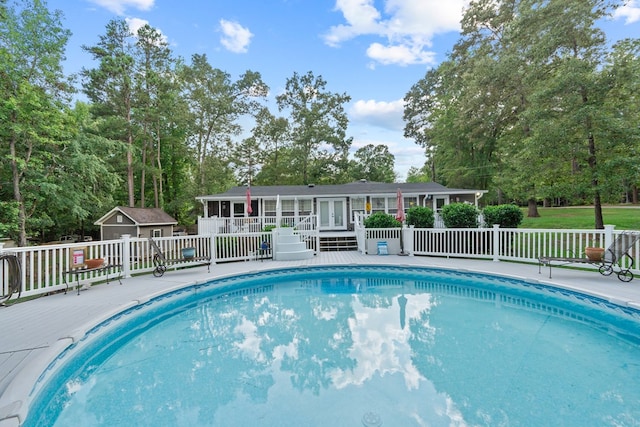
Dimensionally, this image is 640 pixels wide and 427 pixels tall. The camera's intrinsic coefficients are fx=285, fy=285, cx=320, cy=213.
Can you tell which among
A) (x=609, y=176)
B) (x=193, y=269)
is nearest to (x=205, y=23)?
(x=193, y=269)

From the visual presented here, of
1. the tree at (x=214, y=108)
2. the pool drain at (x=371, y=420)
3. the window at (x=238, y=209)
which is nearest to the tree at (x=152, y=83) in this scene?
the tree at (x=214, y=108)

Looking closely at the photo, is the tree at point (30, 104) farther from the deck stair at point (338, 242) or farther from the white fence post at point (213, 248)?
the deck stair at point (338, 242)

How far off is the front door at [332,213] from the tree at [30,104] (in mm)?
12317

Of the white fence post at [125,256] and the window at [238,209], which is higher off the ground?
the window at [238,209]

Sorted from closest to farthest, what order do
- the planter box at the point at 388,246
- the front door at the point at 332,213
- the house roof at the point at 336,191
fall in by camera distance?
1. the planter box at the point at 388,246
2. the house roof at the point at 336,191
3. the front door at the point at 332,213

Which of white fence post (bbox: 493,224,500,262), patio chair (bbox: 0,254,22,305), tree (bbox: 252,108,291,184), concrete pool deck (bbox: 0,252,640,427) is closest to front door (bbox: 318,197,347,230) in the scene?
concrete pool deck (bbox: 0,252,640,427)

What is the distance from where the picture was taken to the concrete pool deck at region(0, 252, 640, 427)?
9.76 feet

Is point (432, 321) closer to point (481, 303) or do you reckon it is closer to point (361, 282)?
point (481, 303)

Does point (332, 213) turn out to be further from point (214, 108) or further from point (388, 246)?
point (214, 108)

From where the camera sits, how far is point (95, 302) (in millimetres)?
5410

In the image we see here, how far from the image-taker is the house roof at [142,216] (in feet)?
51.8

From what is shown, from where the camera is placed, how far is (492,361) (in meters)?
3.77

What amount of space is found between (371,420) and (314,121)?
26564 millimetres

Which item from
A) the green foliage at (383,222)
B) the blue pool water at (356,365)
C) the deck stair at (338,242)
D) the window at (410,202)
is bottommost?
the blue pool water at (356,365)
